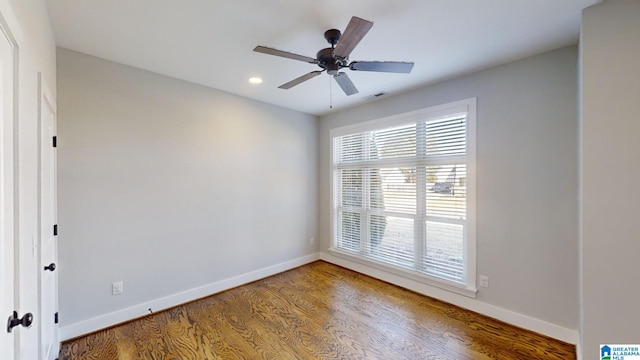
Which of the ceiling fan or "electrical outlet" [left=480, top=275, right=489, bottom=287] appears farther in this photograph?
"electrical outlet" [left=480, top=275, right=489, bottom=287]

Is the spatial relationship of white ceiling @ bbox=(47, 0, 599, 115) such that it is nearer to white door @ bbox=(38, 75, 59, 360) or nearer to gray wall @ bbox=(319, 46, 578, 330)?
gray wall @ bbox=(319, 46, 578, 330)

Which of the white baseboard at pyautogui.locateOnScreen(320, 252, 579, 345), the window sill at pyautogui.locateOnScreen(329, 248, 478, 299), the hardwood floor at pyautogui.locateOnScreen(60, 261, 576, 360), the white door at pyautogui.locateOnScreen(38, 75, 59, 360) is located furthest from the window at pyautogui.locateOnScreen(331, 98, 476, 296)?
the white door at pyautogui.locateOnScreen(38, 75, 59, 360)

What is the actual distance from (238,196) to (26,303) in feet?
8.16

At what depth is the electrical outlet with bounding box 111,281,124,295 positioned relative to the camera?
8.82ft

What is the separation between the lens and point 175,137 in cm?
310

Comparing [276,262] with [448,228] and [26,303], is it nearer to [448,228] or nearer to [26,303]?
[448,228]

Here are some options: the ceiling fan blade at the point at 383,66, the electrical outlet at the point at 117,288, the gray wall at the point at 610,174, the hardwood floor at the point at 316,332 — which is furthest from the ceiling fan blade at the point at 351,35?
the electrical outlet at the point at 117,288

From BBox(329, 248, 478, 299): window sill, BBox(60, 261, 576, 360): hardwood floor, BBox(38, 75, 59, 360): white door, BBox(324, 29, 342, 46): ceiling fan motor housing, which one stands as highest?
BBox(324, 29, 342, 46): ceiling fan motor housing

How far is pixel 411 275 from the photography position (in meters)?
3.51

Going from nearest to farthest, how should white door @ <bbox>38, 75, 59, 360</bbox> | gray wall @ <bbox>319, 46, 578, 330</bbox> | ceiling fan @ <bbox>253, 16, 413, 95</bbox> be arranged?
white door @ <bbox>38, 75, 59, 360</bbox>
ceiling fan @ <bbox>253, 16, 413, 95</bbox>
gray wall @ <bbox>319, 46, 578, 330</bbox>

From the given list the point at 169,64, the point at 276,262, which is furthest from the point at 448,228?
the point at 169,64

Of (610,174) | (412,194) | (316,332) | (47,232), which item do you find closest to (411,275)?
(412,194)

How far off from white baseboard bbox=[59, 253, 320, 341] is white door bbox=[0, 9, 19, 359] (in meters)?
1.81

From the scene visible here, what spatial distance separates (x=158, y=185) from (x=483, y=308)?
385cm
